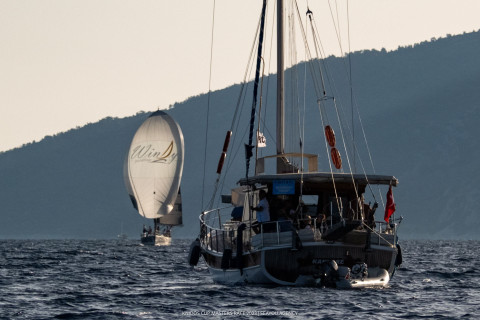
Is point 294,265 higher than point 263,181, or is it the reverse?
point 263,181

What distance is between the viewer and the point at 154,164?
100562 mm

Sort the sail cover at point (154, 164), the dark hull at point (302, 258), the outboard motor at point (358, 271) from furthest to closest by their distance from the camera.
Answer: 1. the sail cover at point (154, 164)
2. the outboard motor at point (358, 271)
3. the dark hull at point (302, 258)

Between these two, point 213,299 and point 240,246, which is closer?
point 213,299

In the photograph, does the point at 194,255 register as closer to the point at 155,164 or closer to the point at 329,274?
the point at 329,274

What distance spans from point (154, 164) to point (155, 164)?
0.35 feet

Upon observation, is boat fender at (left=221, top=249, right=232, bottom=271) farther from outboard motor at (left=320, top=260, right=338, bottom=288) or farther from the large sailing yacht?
outboard motor at (left=320, top=260, right=338, bottom=288)

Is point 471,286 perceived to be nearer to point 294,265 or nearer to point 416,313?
point 294,265

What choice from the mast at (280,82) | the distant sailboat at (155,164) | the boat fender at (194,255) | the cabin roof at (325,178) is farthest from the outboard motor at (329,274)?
the distant sailboat at (155,164)

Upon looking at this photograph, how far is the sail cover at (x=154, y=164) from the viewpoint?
10012cm

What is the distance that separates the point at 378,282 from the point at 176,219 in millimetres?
81292

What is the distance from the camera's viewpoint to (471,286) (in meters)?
38.7

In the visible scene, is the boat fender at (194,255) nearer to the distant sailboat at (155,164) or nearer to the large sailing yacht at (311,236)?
the large sailing yacht at (311,236)

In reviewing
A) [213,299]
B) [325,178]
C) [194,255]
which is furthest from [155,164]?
[213,299]

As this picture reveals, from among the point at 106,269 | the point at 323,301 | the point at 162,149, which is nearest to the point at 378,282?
the point at 323,301
